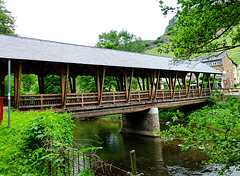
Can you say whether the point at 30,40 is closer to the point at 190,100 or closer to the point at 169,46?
the point at 169,46

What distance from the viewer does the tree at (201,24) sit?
307 cm

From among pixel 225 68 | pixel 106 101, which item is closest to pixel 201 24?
pixel 106 101

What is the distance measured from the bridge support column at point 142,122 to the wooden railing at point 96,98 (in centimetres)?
117

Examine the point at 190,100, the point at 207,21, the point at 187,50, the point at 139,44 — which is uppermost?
the point at 139,44

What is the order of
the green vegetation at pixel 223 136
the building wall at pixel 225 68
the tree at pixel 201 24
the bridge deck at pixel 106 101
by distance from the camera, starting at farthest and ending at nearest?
the building wall at pixel 225 68 < the bridge deck at pixel 106 101 < the tree at pixel 201 24 < the green vegetation at pixel 223 136

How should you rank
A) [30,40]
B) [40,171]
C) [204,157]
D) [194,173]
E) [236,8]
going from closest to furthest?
1. [40,171]
2. [236,8]
3. [194,173]
4. [204,157]
5. [30,40]

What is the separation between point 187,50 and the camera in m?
3.70

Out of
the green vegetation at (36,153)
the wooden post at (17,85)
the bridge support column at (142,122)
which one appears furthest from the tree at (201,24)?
the bridge support column at (142,122)

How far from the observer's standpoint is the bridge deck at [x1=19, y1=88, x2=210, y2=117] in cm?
778

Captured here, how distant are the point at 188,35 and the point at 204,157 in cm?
698

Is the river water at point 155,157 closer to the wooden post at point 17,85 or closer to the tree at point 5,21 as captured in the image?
the wooden post at point 17,85

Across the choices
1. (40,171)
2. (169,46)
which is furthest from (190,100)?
(40,171)

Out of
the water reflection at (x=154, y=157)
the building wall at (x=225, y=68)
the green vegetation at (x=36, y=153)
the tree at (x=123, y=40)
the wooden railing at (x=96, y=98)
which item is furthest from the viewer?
the building wall at (x=225, y=68)

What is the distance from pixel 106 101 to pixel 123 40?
23.2 metres
